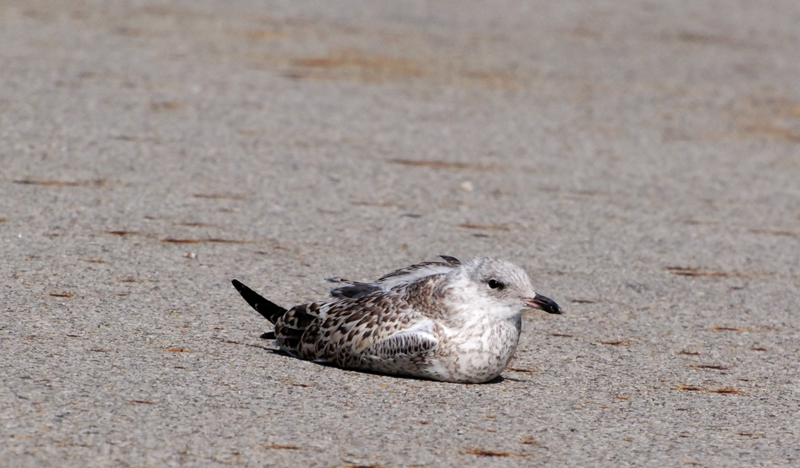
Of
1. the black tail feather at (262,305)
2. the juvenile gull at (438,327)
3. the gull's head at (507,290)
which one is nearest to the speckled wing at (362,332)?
the juvenile gull at (438,327)

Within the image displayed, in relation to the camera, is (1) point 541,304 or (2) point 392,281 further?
(2) point 392,281

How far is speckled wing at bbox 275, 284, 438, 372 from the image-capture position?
18.0 feet

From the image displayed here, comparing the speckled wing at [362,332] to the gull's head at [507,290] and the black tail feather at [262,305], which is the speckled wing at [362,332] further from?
the gull's head at [507,290]

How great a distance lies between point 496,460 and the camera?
463 centimetres

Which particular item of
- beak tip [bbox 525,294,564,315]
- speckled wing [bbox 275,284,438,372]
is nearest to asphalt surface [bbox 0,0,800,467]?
speckled wing [bbox 275,284,438,372]

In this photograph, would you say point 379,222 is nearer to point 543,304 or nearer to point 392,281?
point 392,281

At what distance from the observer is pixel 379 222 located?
28.7 feet

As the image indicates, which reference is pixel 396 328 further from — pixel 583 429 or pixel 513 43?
pixel 513 43

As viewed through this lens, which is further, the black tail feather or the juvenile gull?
the black tail feather

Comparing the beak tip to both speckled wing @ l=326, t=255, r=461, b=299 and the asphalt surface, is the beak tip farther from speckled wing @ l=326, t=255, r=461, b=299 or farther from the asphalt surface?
speckled wing @ l=326, t=255, r=461, b=299

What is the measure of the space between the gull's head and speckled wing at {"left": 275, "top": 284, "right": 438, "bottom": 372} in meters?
0.30

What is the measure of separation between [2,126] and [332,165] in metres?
2.84

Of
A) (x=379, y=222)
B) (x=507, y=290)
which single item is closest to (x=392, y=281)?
(x=507, y=290)

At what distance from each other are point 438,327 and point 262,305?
106 cm
